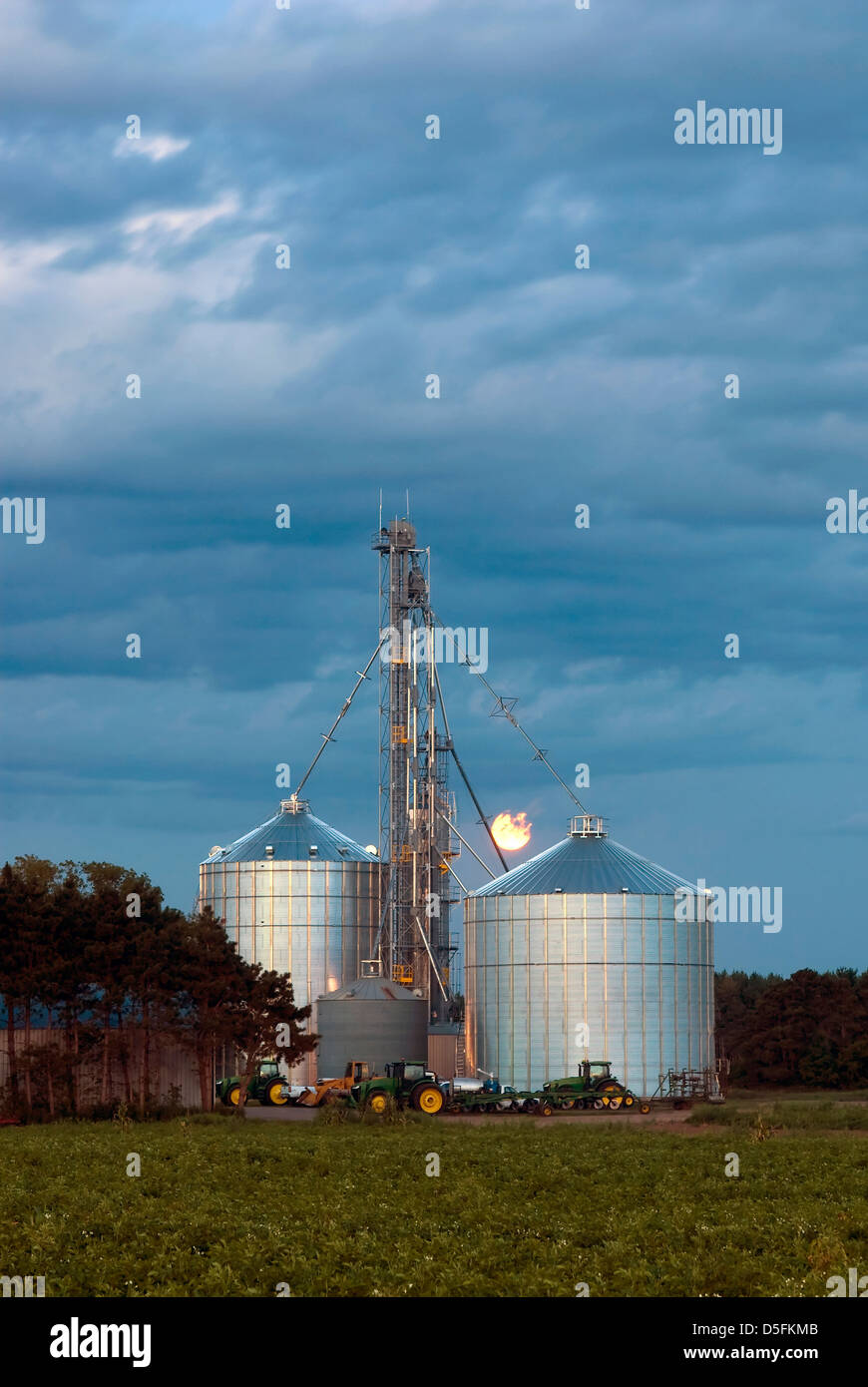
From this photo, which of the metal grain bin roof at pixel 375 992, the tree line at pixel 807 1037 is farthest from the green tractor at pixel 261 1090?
the tree line at pixel 807 1037

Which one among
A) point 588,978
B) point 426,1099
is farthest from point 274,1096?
point 588,978

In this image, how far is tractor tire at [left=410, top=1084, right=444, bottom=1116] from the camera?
2960 inches

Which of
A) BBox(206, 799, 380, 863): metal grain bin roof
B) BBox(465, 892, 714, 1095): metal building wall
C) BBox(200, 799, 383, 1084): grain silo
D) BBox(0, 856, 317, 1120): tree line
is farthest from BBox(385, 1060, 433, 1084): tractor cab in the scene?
BBox(206, 799, 380, 863): metal grain bin roof

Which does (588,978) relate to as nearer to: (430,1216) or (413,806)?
(413,806)

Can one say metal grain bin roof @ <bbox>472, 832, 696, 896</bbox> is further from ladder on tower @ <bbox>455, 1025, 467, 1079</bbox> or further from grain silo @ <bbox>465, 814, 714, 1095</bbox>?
ladder on tower @ <bbox>455, 1025, 467, 1079</bbox>

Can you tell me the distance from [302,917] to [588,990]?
→ 17.7 meters

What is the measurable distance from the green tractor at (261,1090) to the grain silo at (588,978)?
44.3 feet

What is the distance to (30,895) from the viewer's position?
2790 inches

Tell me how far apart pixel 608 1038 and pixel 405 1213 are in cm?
5898

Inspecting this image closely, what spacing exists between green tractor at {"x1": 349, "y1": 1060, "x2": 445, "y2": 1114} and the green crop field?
875 inches

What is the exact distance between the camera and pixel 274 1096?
262 feet

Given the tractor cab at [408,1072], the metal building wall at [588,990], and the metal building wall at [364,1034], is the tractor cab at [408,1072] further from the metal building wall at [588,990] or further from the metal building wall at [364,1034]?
the metal building wall at [588,990]

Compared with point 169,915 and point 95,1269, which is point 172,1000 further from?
point 95,1269
